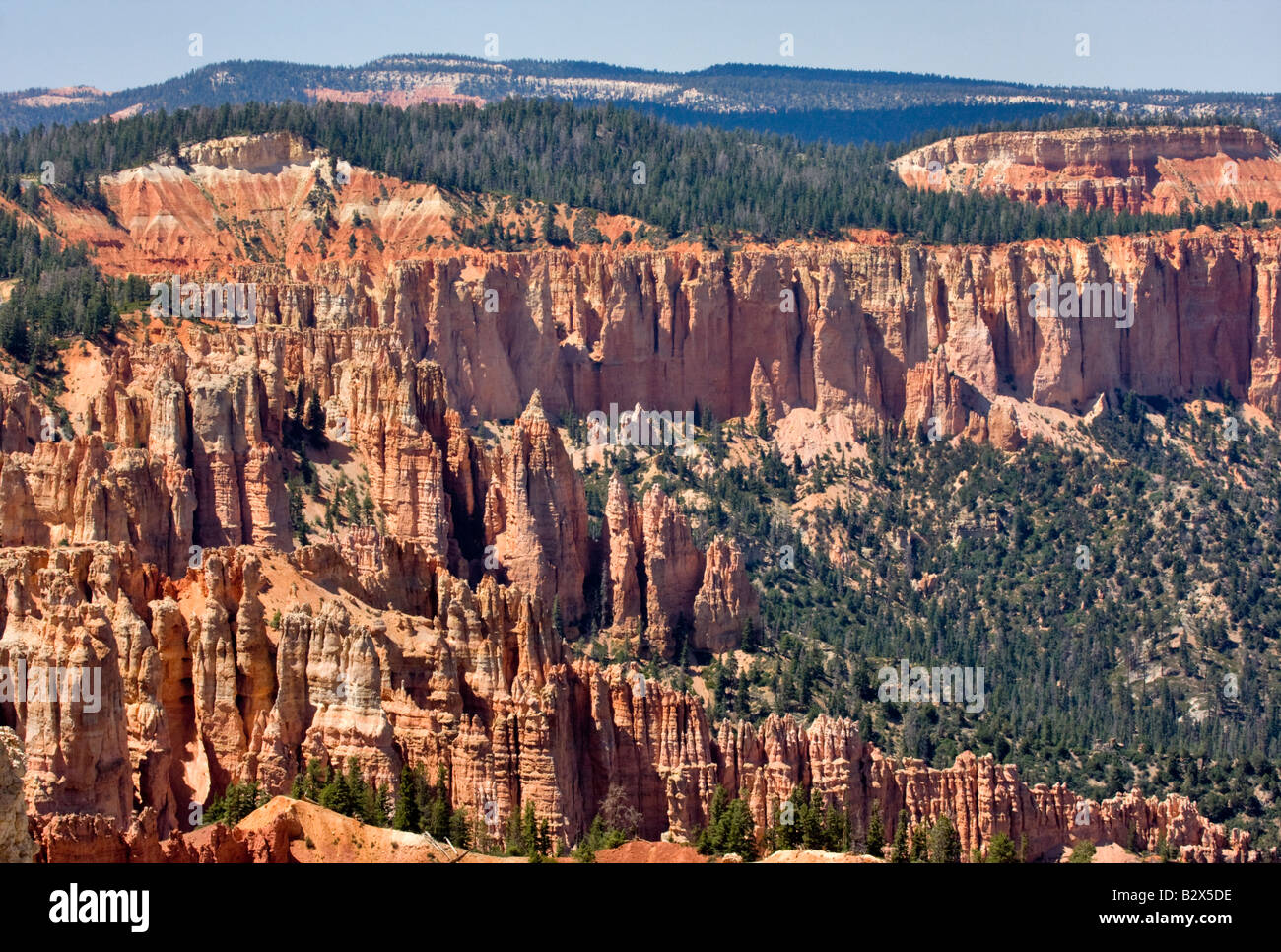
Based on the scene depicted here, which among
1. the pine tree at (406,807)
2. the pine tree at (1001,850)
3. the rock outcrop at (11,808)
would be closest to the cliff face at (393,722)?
the pine tree at (406,807)

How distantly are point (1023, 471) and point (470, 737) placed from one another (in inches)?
3127

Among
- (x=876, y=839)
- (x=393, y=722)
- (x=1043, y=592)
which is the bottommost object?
(x=1043, y=592)

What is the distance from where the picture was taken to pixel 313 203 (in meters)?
168

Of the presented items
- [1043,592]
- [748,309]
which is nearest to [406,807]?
[1043,592]

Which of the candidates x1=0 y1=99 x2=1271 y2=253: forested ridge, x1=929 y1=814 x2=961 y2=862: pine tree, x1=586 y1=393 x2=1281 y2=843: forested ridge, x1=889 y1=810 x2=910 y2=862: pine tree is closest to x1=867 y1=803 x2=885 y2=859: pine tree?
x1=889 y1=810 x2=910 y2=862: pine tree

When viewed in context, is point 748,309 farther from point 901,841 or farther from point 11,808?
point 11,808

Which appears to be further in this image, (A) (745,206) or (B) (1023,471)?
(A) (745,206)

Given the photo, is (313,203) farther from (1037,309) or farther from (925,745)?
(925,745)

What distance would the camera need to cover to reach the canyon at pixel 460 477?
6750cm

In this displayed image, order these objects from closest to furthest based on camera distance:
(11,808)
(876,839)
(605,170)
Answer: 1. (11,808)
2. (876,839)
3. (605,170)

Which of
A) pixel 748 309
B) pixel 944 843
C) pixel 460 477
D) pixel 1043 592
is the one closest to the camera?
pixel 944 843

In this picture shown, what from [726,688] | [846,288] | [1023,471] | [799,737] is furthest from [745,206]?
[799,737]

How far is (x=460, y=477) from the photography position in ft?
356

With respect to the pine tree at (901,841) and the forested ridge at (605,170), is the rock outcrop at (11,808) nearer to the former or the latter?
the pine tree at (901,841)
